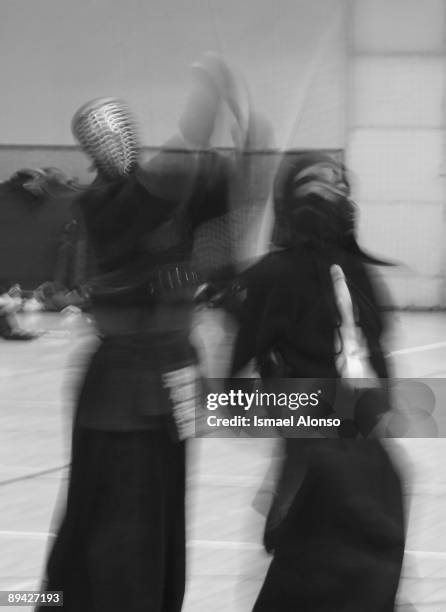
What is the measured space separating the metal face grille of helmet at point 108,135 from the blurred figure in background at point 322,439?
0.26 meters

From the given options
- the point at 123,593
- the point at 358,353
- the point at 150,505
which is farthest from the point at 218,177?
the point at 123,593

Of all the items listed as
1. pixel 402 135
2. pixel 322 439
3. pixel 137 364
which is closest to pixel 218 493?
pixel 322 439

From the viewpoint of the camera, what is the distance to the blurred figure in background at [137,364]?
212 cm

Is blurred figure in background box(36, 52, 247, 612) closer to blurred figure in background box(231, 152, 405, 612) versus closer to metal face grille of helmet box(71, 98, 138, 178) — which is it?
metal face grille of helmet box(71, 98, 138, 178)

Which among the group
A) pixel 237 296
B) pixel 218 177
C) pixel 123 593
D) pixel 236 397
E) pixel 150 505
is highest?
pixel 218 177

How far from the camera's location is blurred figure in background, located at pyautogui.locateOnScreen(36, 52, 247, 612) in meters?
2.12

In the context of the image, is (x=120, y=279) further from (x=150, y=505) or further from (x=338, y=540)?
(x=338, y=540)

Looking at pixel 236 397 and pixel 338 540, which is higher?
pixel 236 397

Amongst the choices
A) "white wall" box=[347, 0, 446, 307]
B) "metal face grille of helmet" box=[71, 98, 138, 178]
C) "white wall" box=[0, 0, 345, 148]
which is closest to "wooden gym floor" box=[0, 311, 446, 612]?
"white wall" box=[347, 0, 446, 307]

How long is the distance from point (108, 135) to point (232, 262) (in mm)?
289

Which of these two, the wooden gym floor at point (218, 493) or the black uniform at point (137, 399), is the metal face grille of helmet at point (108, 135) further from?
the wooden gym floor at point (218, 493)

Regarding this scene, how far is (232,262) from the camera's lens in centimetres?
210

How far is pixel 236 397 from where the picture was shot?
94.3 inches

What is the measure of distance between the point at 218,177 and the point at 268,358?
42cm
